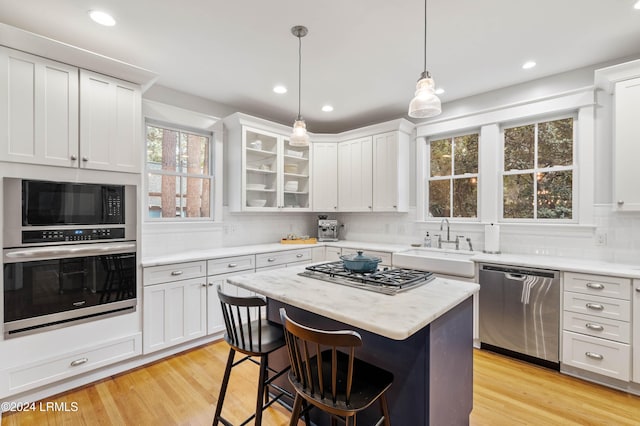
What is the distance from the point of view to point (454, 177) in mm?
3914

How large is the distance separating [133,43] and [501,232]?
13.6 ft

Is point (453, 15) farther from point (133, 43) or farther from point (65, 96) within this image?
point (65, 96)

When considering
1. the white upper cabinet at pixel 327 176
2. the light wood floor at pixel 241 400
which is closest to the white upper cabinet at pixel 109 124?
the light wood floor at pixel 241 400

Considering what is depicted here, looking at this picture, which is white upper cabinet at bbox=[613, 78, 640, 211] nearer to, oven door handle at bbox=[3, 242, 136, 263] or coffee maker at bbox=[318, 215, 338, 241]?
coffee maker at bbox=[318, 215, 338, 241]

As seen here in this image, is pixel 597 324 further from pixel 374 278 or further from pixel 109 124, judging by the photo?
pixel 109 124

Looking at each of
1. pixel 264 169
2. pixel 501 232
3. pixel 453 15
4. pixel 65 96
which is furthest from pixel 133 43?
pixel 501 232

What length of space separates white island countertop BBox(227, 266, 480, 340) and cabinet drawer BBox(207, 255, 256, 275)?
1.31 m

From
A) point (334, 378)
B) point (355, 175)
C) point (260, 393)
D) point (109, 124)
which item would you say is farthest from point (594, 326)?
point (109, 124)

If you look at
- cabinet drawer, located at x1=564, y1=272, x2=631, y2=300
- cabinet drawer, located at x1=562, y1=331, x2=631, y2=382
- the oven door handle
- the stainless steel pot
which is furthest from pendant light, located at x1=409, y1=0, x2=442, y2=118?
the oven door handle

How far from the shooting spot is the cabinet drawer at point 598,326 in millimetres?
2326

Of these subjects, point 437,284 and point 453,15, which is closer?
point 437,284

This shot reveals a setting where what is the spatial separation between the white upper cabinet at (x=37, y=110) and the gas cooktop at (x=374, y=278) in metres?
2.14

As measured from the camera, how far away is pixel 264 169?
13.7 feet

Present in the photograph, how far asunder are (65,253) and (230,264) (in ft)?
4.71
